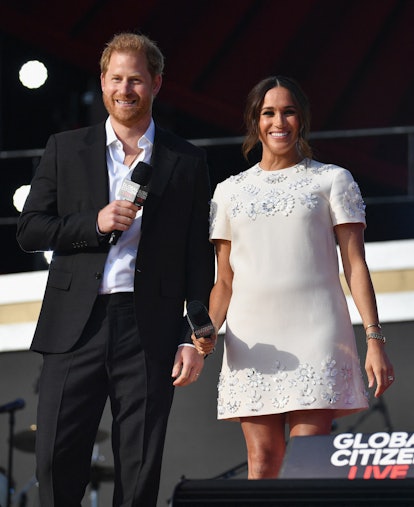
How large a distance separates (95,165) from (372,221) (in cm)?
265

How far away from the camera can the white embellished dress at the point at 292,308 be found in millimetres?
2699

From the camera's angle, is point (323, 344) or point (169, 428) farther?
point (169, 428)

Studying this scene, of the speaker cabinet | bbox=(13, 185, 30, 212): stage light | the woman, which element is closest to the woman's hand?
the woman

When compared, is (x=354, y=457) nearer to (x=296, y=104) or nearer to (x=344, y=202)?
(x=344, y=202)

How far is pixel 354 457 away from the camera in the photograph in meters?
1.99

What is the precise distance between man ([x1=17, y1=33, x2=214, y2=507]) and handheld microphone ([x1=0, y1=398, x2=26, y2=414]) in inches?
80.2

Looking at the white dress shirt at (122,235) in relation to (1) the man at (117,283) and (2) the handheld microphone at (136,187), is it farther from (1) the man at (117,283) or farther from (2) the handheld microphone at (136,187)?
(2) the handheld microphone at (136,187)

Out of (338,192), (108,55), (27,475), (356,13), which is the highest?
(356,13)

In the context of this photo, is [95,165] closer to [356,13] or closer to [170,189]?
[170,189]

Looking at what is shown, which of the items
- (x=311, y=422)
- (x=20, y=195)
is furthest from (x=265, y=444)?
(x=20, y=195)

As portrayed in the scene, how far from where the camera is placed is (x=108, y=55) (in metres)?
2.78

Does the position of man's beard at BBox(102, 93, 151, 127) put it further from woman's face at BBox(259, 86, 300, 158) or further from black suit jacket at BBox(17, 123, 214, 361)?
woman's face at BBox(259, 86, 300, 158)

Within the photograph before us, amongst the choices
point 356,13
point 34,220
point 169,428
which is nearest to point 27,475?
point 169,428

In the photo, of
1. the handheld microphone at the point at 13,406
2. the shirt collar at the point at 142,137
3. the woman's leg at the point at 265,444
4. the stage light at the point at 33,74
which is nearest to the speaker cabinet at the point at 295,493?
the woman's leg at the point at 265,444
